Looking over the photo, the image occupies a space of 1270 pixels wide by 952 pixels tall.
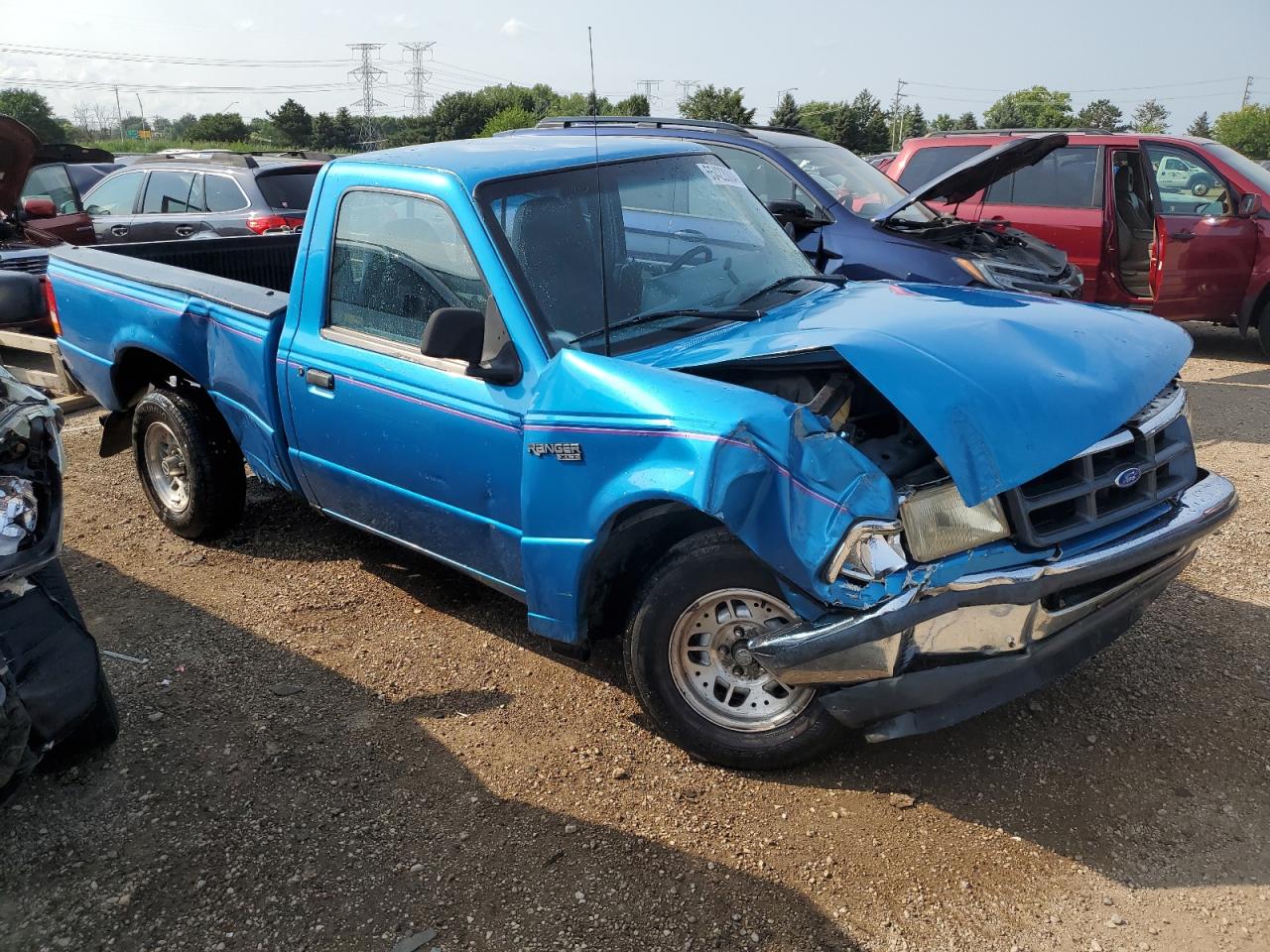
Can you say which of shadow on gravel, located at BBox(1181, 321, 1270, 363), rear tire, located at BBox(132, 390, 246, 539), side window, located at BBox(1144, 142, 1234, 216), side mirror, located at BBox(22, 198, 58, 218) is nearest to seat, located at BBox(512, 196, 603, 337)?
rear tire, located at BBox(132, 390, 246, 539)

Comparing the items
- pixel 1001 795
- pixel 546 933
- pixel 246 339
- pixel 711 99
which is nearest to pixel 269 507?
pixel 246 339

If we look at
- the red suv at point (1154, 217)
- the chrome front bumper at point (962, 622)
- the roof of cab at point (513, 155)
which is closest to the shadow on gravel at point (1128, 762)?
the chrome front bumper at point (962, 622)

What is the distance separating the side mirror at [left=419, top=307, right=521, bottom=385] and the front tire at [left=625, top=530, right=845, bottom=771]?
841 mm

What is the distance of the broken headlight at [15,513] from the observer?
9.31ft

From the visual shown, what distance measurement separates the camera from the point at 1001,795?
3.15 metres

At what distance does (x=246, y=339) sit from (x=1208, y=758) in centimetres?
400

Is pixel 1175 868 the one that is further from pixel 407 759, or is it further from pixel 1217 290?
pixel 1217 290

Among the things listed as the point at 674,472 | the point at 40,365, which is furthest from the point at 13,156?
the point at 674,472

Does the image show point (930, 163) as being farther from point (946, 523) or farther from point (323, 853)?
point (323, 853)

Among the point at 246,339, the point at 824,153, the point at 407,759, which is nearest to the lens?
the point at 407,759

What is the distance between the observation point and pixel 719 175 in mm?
4324

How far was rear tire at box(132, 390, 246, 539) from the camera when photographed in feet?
16.3

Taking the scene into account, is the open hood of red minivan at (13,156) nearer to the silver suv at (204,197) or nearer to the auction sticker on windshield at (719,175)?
the silver suv at (204,197)

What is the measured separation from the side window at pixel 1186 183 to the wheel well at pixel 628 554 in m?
7.51
